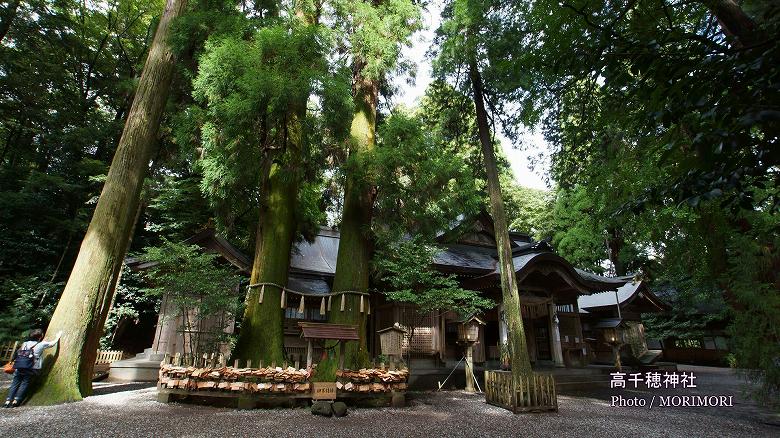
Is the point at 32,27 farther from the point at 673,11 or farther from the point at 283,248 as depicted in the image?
the point at 673,11

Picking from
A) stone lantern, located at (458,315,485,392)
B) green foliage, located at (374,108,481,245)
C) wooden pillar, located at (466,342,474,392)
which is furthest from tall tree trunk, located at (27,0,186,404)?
wooden pillar, located at (466,342,474,392)

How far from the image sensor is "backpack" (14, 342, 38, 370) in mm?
5703

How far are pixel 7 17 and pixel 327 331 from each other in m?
17.6

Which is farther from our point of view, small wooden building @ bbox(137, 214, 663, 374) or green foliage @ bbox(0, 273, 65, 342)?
green foliage @ bbox(0, 273, 65, 342)

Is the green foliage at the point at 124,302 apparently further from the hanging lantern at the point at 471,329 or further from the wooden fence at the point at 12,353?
the hanging lantern at the point at 471,329

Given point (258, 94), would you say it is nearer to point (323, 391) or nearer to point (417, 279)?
point (323, 391)

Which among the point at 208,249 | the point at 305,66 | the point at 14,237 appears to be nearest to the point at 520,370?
the point at 305,66

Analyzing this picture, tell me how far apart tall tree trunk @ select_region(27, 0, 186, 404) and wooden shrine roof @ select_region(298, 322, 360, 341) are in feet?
12.1

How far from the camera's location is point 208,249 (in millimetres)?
10672

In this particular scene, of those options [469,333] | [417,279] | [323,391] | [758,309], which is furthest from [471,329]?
[758,309]

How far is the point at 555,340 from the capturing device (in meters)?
12.8

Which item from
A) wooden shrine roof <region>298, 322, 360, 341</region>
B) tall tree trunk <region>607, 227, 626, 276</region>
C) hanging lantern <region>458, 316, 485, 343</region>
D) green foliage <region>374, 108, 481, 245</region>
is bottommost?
wooden shrine roof <region>298, 322, 360, 341</region>

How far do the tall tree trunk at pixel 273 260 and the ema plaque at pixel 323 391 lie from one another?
1082 millimetres

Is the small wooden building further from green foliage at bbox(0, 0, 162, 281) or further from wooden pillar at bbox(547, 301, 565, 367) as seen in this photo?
green foliage at bbox(0, 0, 162, 281)
